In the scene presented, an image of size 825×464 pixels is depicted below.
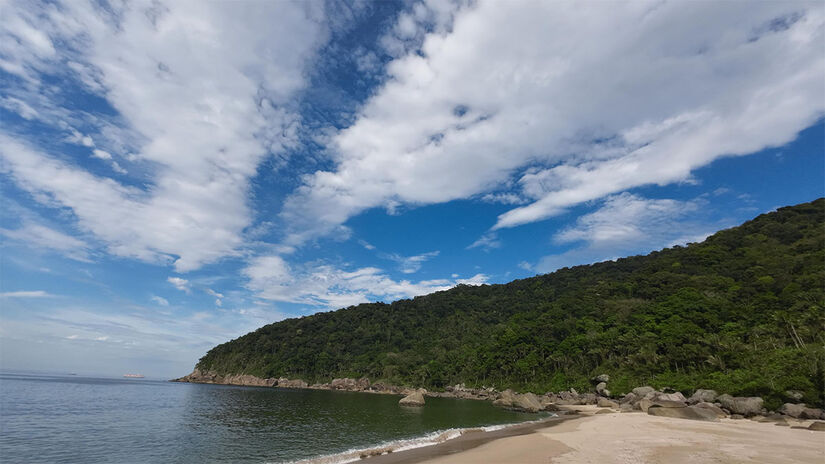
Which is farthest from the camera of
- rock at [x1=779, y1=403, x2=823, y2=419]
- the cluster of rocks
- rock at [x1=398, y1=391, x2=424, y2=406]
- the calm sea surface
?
rock at [x1=398, y1=391, x2=424, y2=406]

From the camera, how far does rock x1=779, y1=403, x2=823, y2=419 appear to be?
30666 mm

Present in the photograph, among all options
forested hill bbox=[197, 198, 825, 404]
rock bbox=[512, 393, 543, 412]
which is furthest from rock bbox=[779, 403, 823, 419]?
rock bbox=[512, 393, 543, 412]

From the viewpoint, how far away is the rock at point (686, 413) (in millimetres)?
34594

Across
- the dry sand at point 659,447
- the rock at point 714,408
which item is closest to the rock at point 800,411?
the dry sand at point 659,447

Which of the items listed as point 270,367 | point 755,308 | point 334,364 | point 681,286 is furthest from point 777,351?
point 270,367

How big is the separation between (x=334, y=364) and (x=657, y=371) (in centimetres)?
11341

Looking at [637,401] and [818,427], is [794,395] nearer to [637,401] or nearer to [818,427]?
[818,427]

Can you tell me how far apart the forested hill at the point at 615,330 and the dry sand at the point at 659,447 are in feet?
58.0

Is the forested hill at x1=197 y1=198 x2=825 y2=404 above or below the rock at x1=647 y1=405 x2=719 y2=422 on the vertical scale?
above

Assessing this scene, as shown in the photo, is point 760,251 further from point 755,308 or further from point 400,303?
point 400,303

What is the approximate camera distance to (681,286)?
9050 cm

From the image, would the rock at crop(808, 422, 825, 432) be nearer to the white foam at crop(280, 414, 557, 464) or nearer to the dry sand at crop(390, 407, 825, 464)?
the dry sand at crop(390, 407, 825, 464)

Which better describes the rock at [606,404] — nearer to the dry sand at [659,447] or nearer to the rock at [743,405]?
the rock at [743,405]

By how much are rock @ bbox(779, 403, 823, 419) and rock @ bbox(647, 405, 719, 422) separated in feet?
18.3
